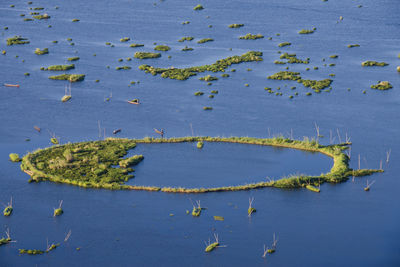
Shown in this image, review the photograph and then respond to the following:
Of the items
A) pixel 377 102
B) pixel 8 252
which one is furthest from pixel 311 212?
pixel 377 102

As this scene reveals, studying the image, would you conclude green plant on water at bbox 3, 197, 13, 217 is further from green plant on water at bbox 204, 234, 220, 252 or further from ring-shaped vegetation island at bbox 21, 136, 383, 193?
green plant on water at bbox 204, 234, 220, 252

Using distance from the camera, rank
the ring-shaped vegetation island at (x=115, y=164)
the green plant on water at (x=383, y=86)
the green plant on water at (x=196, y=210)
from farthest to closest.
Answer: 1. the green plant on water at (x=383, y=86)
2. the ring-shaped vegetation island at (x=115, y=164)
3. the green plant on water at (x=196, y=210)

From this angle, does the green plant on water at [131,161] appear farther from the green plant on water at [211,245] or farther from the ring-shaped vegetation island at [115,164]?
the green plant on water at [211,245]

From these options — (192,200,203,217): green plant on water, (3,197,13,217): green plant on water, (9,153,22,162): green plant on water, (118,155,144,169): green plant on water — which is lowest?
(3,197,13,217): green plant on water

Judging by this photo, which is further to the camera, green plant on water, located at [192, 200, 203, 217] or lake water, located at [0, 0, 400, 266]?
green plant on water, located at [192, 200, 203, 217]

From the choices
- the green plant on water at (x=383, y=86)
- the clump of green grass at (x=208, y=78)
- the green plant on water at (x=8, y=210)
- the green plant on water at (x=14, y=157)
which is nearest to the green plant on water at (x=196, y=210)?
the green plant on water at (x=8, y=210)

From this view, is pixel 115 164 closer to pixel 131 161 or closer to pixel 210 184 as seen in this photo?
pixel 131 161

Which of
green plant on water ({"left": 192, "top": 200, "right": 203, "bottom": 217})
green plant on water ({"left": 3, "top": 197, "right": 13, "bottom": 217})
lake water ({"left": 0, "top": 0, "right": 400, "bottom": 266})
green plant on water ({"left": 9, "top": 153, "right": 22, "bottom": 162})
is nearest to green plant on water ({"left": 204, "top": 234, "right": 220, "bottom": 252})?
lake water ({"left": 0, "top": 0, "right": 400, "bottom": 266})

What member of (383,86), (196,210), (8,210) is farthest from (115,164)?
(383,86)
